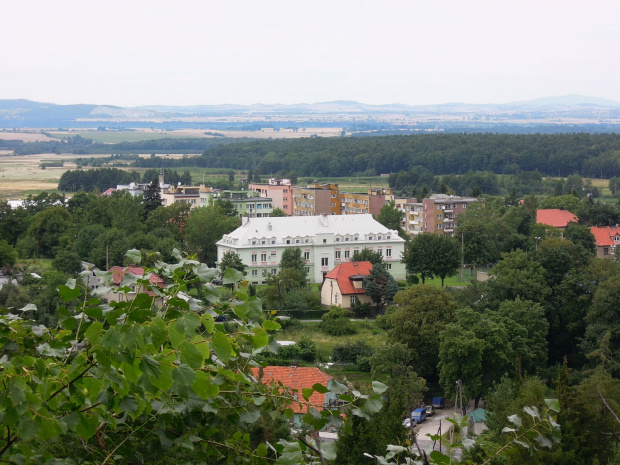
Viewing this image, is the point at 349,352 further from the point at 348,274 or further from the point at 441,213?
the point at 441,213

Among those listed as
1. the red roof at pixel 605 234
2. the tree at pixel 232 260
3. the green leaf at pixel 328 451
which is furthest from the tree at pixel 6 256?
the green leaf at pixel 328 451

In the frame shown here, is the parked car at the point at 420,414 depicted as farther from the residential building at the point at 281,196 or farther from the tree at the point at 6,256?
the residential building at the point at 281,196

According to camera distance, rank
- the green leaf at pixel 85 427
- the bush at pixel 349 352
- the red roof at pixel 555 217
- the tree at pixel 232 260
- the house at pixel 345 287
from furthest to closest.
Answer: the red roof at pixel 555 217
the tree at pixel 232 260
the house at pixel 345 287
the bush at pixel 349 352
the green leaf at pixel 85 427

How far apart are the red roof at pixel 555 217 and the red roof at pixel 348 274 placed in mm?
17627

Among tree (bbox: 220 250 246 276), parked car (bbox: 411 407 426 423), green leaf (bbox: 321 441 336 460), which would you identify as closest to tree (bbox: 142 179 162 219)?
tree (bbox: 220 250 246 276)

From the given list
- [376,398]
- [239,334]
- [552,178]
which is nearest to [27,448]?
[239,334]

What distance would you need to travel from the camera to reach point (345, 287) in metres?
31.2

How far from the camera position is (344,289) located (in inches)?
1222

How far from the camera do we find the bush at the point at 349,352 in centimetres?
2377

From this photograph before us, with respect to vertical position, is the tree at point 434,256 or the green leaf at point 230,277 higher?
the green leaf at point 230,277

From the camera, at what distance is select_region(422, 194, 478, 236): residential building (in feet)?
163

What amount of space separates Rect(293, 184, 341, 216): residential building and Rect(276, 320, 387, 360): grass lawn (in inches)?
1031

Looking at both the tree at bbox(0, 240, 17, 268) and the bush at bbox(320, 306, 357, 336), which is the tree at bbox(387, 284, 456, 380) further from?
the tree at bbox(0, 240, 17, 268)

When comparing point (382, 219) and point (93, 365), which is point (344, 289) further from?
point (93, 365)
